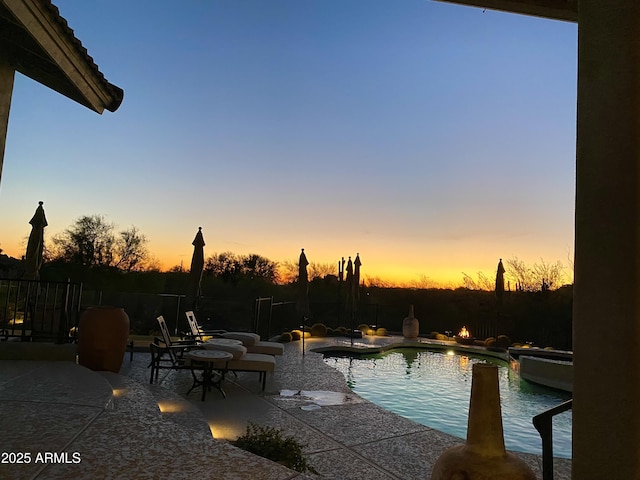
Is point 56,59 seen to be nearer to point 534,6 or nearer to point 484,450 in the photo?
point 534,6

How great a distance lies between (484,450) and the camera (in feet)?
7.06

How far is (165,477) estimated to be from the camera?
2533 mm

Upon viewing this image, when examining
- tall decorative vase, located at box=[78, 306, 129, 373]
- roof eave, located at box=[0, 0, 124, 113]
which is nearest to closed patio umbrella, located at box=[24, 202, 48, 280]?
tall decorative vase, located at box=[78, 306, 129, 373]

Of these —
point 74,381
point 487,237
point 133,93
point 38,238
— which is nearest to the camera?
point 74,381

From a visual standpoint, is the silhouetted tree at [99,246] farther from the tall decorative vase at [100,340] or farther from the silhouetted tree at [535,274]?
the silhouetted tree at [535,274]

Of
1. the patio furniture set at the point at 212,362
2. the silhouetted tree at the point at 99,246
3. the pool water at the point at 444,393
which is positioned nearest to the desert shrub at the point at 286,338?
the pool water at the point at 444,393

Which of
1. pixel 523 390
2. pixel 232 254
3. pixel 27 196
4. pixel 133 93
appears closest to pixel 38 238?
pixel 133 93

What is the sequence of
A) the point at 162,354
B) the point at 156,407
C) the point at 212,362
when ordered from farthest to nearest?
the point at 162,354
the point at 212,362
the point at 156,407

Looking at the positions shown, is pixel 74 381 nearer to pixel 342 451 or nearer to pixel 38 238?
pixel 342 451

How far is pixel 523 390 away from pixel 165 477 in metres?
8.35

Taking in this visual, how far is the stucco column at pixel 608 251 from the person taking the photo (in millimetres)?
1417

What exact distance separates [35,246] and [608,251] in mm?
9087

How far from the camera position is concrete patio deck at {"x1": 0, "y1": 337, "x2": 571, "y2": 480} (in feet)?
8.91

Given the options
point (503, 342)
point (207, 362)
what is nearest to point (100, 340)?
point (207, 362)
